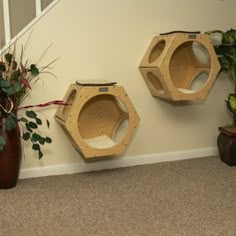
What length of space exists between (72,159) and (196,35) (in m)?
1.37

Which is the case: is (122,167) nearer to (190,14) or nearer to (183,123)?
(183,123)

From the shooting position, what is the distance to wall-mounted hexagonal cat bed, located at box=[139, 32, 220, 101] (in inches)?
97.0

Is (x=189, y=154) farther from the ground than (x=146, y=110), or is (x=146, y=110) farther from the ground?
(x=146, y=110)

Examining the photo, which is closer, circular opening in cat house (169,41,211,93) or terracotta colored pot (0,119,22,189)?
terracotta colored pot (0,119,22,189)

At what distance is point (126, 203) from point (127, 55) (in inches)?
46.5

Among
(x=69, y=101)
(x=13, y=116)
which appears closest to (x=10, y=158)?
(x=13, y=116)

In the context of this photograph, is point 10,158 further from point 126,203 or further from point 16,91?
point 126,203

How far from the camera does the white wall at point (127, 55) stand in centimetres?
248

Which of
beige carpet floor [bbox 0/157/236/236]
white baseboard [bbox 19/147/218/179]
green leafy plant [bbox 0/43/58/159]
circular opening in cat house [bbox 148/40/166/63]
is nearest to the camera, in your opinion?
beige carpet floor [bbox 0/157/236/236]

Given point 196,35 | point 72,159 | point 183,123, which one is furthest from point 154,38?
point 72,159

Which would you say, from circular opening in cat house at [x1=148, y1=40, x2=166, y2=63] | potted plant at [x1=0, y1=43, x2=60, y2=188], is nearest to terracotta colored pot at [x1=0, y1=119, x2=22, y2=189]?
potted plant at [x1=0, y1=43, x2=60, y2=188]

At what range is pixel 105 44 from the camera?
8.54 feet

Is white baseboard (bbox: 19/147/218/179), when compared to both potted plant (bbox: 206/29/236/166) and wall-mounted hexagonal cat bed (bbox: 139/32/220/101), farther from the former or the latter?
wall-mounted hexagonal cat bed (bbox: 139/32/220/101)

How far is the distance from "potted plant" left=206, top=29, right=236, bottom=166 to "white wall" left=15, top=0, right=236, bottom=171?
0.13 metres
